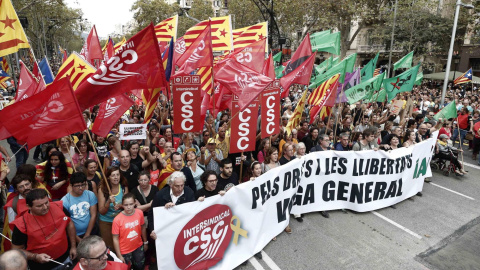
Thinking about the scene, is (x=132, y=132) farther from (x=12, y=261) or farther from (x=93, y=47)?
(x=93, y=47)

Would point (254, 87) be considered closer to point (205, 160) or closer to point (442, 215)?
point (205, 160)

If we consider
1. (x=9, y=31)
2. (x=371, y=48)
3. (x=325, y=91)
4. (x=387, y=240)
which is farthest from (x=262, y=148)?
(x=371, y=48)

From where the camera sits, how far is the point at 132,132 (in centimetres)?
541

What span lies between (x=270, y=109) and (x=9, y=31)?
5240 millimetres

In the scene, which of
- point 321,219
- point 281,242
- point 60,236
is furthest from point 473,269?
point 60,236

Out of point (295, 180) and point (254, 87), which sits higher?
point (254, 87)

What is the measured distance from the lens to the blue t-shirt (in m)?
3.67

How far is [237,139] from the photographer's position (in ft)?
16.6

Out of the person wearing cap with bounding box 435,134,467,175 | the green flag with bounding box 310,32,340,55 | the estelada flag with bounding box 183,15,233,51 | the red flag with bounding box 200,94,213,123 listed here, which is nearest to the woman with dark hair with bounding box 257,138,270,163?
the red flag with bounding box 200,94,213,123

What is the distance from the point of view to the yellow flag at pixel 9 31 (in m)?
5.69

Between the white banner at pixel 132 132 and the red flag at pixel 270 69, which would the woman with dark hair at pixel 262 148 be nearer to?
the red flag at pixel 270 69

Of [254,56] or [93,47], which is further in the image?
[93,47]

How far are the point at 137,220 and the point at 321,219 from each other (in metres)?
3.65

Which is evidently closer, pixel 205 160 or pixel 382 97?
pixel 205 160
